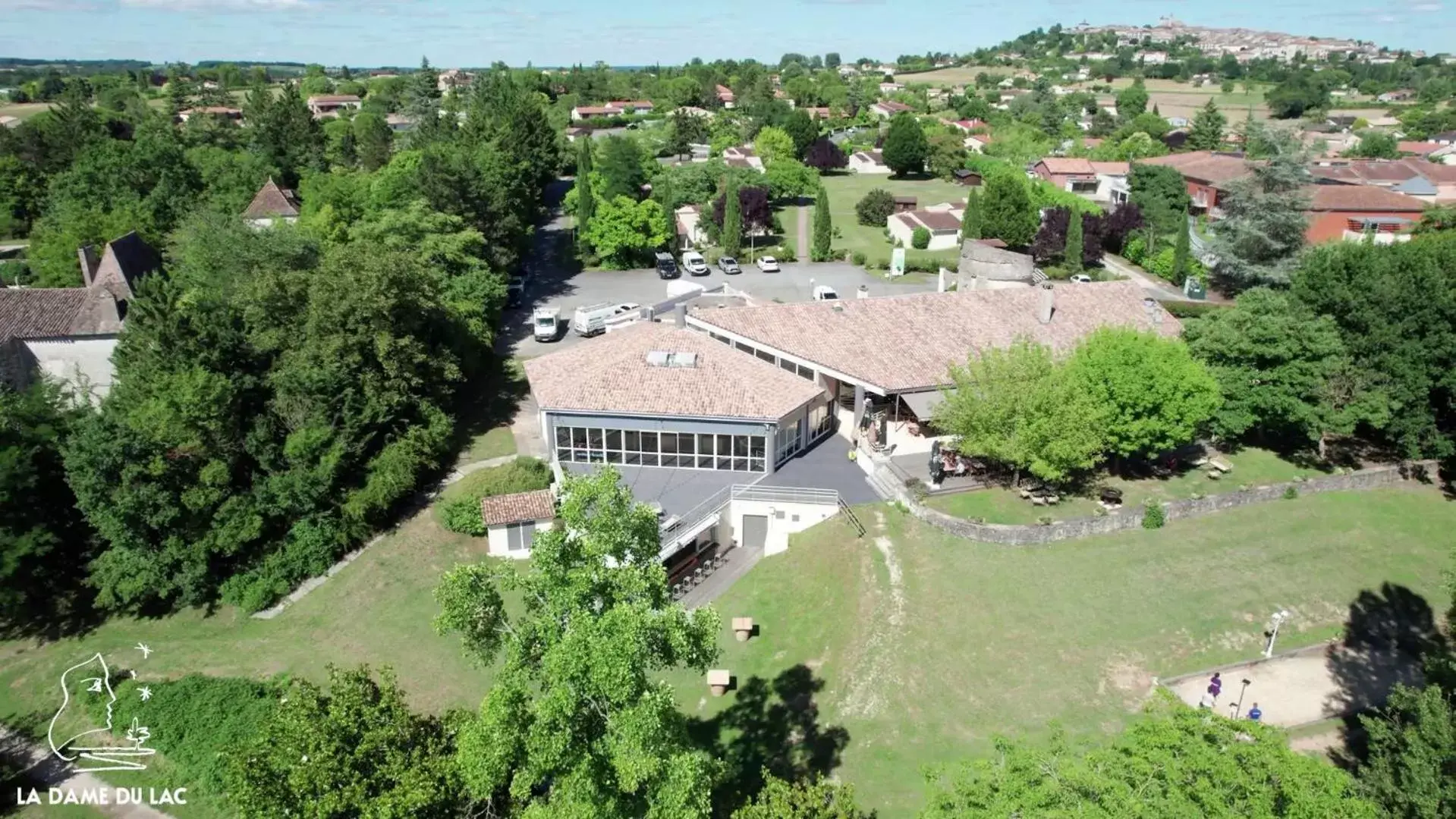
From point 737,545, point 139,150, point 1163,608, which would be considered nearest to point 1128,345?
point 1163,608

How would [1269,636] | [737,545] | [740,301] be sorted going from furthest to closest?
[740,301] → [737,545] → [1269,636]

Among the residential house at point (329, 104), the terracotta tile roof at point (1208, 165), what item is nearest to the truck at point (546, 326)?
the terracotta tile roof at point (1208, 165)

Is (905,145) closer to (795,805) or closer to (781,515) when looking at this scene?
(781,515)

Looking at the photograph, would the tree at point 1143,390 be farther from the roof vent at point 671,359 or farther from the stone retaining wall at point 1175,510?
the roof vent at point 671,359

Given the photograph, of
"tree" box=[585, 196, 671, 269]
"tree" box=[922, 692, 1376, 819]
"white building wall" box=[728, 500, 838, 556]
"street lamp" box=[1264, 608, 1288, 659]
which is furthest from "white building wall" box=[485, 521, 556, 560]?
"tree" box=[585, 196, 671, 269]

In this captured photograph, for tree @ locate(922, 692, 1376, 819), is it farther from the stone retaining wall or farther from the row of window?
the row of window

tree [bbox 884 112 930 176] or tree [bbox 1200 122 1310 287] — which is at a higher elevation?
tree [bbox 884 112 930 176]

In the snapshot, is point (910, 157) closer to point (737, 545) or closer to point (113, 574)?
point (737, 545)
